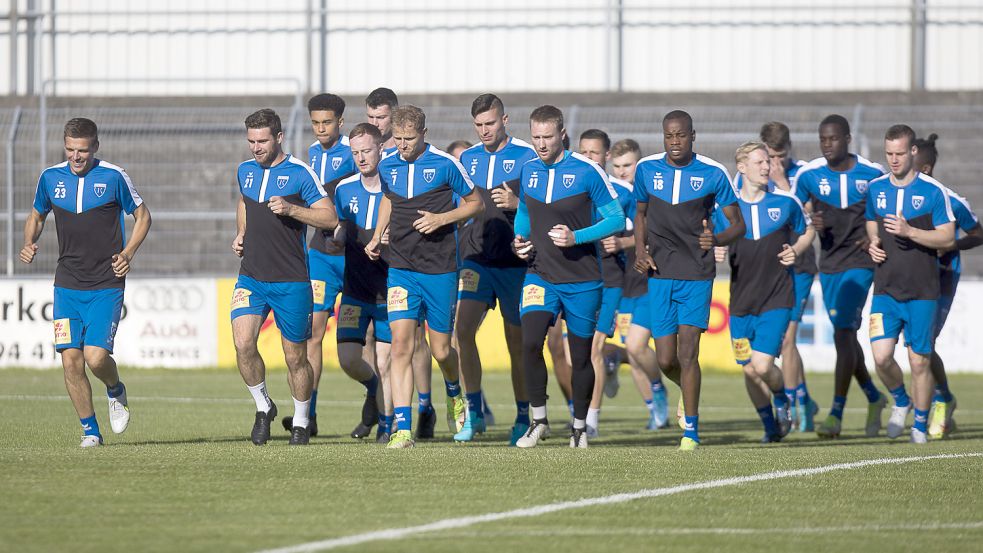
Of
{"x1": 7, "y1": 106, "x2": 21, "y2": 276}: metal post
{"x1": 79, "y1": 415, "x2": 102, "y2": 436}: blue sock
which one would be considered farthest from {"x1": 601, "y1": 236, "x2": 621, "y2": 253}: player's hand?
{"x1": 7, "y1": 106, "x2": 21, "y2": 276}: metal post

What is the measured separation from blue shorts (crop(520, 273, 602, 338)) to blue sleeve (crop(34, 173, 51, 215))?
3.40 meters

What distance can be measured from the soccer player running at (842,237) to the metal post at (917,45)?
13.1 meters

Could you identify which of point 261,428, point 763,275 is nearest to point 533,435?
point 261,428

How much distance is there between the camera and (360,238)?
11.8 meters

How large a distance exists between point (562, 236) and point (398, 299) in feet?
4.04

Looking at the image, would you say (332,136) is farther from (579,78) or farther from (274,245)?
(579,78)

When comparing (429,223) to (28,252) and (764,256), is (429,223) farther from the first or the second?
(764,256)

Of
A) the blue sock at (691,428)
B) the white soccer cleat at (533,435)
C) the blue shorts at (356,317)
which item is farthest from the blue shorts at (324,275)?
the blue sock at (691,428)

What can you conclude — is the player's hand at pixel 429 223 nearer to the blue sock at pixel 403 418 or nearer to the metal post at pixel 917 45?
the blue sock at pixel 403 418

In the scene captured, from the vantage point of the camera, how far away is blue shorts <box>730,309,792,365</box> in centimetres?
1219

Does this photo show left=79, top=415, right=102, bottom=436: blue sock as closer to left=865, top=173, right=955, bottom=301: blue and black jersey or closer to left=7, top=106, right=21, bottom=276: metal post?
left=865, top=173, right=955, bottom=301: blue and black jersey

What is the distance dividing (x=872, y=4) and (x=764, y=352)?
49.3ft

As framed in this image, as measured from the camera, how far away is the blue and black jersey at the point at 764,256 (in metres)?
12.2

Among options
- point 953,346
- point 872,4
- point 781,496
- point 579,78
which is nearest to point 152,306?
point 579,78
